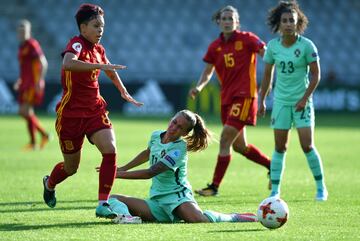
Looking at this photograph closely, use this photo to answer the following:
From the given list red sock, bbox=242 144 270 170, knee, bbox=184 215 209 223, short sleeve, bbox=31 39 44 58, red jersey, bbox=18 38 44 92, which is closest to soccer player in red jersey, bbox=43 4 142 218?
knee, bbox=184 215 209 223

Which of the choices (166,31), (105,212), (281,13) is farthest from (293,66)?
(166,31)

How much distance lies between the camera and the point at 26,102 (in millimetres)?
17562

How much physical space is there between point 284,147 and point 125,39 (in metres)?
24.8

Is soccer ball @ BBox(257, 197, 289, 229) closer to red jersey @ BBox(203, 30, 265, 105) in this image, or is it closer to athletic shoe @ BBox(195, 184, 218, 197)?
athletic shoe @ BBox(195, 184, 218, 197)

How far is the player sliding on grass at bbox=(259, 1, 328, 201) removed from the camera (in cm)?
971

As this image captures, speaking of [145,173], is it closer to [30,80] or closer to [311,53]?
[311,53]

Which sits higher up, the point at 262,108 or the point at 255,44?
the point at 255,44

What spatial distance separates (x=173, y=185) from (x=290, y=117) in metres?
2.37

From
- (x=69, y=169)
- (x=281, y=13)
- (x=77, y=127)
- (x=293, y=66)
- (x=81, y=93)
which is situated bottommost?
(x=69, y=169)

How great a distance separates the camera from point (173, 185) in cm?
795

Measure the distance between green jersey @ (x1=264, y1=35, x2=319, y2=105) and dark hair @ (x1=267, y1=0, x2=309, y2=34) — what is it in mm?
237

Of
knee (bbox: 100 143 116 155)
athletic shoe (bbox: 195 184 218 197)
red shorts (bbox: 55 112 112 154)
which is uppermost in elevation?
red shorts (bbox: 55 112 112 154)

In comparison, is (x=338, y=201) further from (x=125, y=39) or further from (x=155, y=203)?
(x=125, y=39)

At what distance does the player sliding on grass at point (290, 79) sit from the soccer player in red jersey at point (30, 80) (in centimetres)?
814
